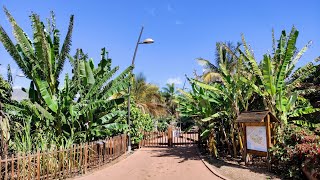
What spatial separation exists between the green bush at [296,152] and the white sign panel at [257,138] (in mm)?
525

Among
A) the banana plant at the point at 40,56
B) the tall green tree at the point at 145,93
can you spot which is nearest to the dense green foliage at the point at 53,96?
the banana plant at the point at 40,56

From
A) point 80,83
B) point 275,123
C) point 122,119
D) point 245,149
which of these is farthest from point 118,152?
point 275,123

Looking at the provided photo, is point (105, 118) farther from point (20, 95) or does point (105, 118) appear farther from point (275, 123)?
point (20, 95)

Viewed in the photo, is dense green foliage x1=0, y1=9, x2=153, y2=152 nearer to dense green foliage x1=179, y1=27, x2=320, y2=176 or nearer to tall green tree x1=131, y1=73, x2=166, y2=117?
dense green foliage x1=179, y1=27, x2=320, y2=176

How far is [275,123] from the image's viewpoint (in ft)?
39.9

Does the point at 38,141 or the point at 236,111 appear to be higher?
the point at 236,111

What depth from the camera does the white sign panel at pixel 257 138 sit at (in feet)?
37.7

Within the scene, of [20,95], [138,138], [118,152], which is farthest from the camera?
[20,95]

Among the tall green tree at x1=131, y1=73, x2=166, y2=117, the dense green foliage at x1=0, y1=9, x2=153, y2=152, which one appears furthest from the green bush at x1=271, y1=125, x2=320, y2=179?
the tall green tree at x1=131, y1=73, x2=166, y2=117

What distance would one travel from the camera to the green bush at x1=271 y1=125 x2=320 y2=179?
8836mm

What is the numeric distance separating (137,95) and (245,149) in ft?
77.6

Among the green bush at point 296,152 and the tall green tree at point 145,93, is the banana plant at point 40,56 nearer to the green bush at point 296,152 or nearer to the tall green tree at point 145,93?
the green bush at point 296,152

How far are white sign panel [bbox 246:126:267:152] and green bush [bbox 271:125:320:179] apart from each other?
0.53 metres

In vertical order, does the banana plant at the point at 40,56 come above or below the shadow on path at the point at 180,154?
above
